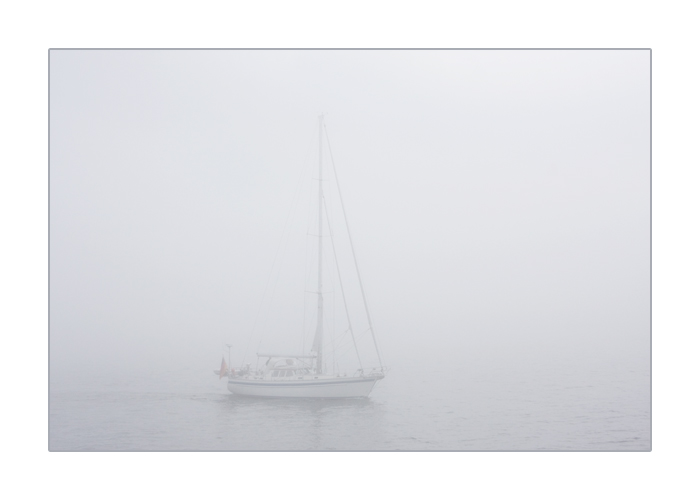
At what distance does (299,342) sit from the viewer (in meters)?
19.1

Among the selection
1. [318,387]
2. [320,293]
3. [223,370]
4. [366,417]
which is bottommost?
[366,417]

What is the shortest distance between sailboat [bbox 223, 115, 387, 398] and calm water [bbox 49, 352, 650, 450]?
0.44 metres

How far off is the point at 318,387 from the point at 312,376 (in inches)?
16.1

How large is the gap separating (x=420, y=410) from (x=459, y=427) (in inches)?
105

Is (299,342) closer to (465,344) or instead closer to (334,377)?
(334,377)

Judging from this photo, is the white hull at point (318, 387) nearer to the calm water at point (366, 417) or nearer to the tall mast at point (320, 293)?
the calm water at point (366, 417)

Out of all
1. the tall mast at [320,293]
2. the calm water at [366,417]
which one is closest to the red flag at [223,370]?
the calm water at [366,417]

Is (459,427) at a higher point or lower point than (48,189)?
lower

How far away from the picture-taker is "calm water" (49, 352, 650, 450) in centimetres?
1309

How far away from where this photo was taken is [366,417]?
15953mm

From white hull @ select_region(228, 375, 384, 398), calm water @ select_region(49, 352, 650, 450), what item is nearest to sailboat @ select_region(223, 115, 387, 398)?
white hull @ select_region(228, 375, 384, 398)

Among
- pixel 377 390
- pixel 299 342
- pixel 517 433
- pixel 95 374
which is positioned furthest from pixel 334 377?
pixel 95 374

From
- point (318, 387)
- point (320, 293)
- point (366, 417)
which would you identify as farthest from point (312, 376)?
point (366, 417)

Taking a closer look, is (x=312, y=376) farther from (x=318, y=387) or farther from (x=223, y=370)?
(x=223, y=370)
